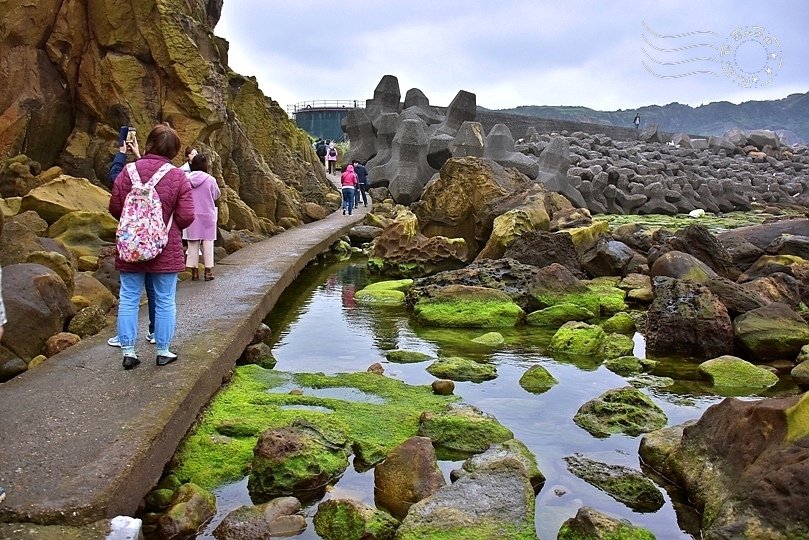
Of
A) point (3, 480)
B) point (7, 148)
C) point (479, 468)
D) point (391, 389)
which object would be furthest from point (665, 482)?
point (7, 148)

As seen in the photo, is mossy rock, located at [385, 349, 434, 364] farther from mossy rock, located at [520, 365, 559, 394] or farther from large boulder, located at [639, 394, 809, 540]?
large boulder, located at [639, 394, 809, 540]

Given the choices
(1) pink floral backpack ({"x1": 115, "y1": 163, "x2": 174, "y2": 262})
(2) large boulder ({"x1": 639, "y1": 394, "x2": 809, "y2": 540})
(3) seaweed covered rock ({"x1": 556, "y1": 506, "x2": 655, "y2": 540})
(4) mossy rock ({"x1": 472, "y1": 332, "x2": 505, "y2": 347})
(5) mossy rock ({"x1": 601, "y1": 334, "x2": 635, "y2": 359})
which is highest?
(1) pink floral backpack ({"x1": 115, "y1": 163, "x2": 174, "y2": 262})

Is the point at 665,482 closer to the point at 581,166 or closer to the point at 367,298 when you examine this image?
the point at 367,298

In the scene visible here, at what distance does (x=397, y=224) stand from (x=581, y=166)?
62.1 feet

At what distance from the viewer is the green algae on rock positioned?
177 inches

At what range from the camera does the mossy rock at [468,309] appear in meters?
8.97

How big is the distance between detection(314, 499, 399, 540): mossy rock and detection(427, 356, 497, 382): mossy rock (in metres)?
2.89

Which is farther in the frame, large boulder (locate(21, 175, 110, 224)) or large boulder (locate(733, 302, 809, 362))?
large boulder (locate(21, 175, 110, 224))

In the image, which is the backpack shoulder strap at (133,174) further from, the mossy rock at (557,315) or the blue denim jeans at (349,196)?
the blue denim jeans at (349,196)

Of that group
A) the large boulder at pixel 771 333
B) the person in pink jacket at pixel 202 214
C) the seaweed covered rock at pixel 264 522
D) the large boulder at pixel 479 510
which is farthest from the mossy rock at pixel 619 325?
the seaweed covered rock at pixel 264 522

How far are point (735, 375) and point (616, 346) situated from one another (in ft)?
4.09

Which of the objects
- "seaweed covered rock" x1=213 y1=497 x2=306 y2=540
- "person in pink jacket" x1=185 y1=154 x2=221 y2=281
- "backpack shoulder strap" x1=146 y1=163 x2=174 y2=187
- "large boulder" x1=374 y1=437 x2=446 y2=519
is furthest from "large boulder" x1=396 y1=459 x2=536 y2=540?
"person in pink jacket" x1=185 y1=154 x2=221 y2=281

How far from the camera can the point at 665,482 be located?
14.8 ft

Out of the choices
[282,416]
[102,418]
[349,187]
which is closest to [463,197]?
[349,187]
